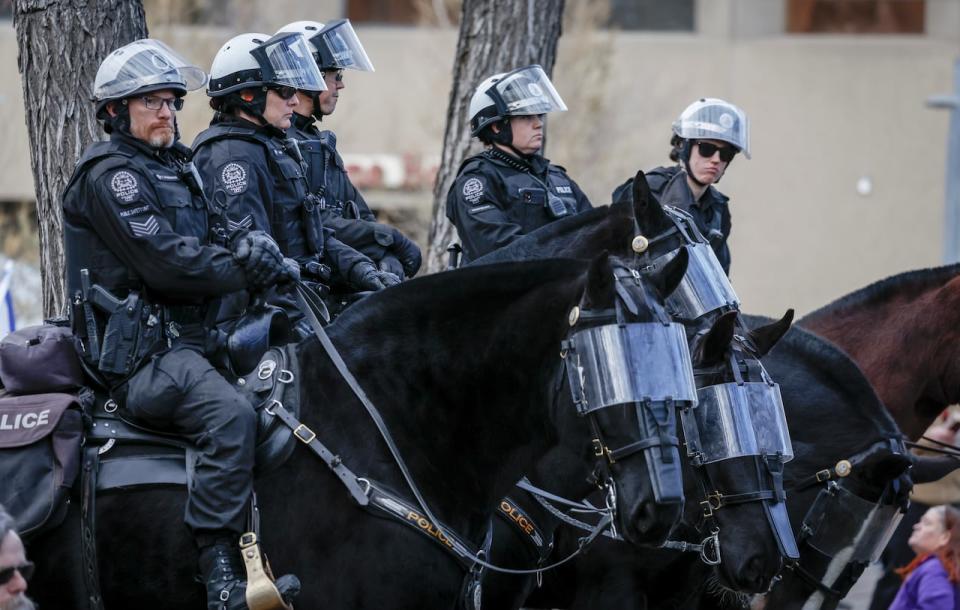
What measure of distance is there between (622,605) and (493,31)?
13.7 feet

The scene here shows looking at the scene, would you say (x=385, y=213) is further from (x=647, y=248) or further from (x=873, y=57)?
(x=647, y=248)

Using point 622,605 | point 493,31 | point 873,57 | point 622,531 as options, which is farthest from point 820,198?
point 622,531

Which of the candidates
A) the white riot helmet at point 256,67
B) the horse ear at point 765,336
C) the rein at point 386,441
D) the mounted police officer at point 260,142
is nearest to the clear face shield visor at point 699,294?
the horse ear at point 765,336

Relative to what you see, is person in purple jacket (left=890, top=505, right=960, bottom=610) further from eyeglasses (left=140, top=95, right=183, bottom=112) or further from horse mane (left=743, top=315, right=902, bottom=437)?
eyeglasses (left=140, top=95, right=183, bottom=112)

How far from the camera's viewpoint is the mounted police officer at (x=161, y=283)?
16.5ft

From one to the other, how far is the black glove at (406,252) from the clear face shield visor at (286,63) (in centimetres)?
118

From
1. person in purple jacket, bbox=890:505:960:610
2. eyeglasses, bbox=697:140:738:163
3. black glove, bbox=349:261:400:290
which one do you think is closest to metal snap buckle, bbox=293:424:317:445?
black glove, bbox=349:261:400:290

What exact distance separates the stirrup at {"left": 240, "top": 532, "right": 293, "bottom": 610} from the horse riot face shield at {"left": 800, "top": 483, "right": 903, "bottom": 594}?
3.13 meters

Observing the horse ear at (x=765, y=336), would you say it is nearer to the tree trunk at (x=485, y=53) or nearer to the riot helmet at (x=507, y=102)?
the riot helmet at (x=507, y=102)

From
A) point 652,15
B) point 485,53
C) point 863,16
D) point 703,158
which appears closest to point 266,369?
point 703,158

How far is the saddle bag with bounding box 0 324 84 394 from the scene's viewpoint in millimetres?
5355

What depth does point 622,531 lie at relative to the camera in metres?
4.81

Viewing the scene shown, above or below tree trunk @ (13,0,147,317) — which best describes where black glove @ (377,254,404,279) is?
below

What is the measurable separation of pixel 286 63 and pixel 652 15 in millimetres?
21255
